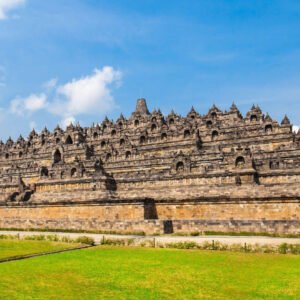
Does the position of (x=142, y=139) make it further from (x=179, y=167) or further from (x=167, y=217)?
(x=167, y=217)

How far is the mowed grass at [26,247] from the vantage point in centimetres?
2128

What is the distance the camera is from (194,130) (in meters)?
60.1

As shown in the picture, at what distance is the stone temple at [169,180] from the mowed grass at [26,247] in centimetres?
883

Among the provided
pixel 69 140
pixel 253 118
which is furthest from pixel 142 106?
pixel 253 118

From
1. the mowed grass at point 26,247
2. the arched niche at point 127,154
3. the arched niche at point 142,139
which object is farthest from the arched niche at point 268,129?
the mowed grass at point 26,247

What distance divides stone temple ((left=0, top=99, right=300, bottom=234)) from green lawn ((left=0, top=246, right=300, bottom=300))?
11.9 meters

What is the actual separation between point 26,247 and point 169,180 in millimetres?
23486

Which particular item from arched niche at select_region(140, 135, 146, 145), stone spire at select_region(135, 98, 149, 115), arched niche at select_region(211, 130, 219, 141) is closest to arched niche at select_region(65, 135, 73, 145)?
arched niche at select_region(140, 135, 146, 145)

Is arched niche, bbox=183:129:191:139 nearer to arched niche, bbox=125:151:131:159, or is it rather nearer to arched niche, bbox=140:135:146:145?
arched niche, bbox=140:135:146:145

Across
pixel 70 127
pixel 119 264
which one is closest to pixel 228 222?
pixel 119 264

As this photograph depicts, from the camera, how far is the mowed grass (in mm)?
21284

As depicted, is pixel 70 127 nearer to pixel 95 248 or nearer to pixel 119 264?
pixel 95 248

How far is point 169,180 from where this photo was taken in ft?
148

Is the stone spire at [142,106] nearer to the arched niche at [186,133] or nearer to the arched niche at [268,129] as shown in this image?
the arched niche at [186,133]
